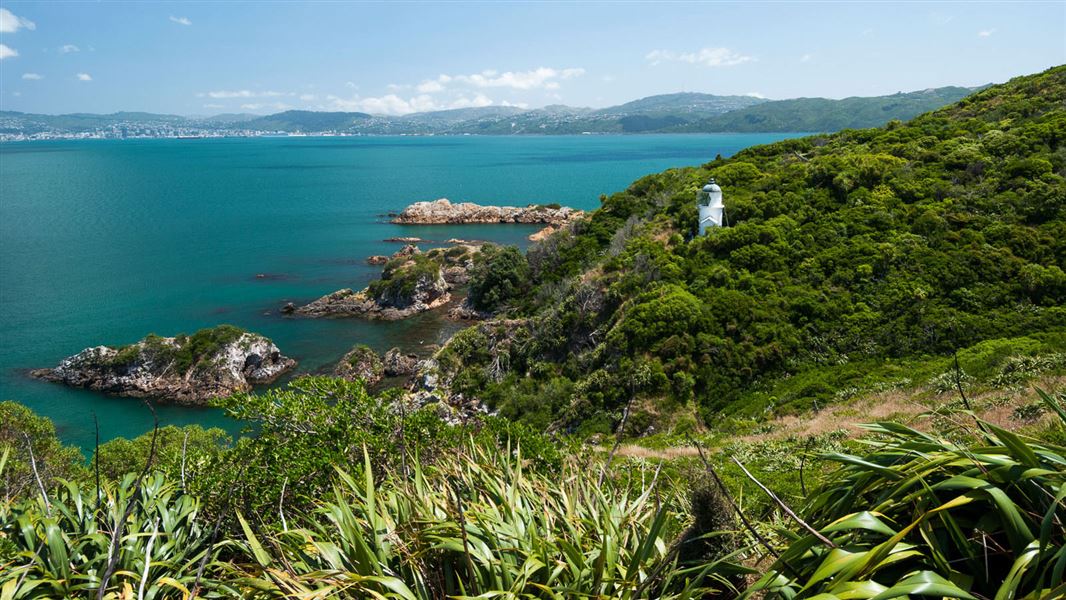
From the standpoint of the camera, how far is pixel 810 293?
1847 centimetres

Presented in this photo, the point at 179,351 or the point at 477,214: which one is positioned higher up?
the point at 477,214

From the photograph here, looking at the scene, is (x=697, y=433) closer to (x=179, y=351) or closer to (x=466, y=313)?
(x=466, y=313)

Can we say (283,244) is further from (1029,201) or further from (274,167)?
(274,167)

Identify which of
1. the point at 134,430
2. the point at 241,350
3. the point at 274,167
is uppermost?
the point at 274,167

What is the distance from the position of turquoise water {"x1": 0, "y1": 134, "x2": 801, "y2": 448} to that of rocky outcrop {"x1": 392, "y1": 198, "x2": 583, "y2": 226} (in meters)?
3.01

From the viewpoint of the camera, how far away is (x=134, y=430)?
2427 centimetres

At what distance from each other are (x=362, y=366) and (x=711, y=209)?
17181 millimetres

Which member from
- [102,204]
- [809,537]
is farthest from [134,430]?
[102,204]

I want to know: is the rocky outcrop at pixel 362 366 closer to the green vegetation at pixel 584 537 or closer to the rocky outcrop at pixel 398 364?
the rocky outcrop at pixel 398 364

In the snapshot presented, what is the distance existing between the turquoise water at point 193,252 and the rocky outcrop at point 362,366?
2191 mm

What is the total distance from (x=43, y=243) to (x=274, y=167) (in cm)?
9434

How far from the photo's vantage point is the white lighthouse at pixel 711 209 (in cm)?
2244

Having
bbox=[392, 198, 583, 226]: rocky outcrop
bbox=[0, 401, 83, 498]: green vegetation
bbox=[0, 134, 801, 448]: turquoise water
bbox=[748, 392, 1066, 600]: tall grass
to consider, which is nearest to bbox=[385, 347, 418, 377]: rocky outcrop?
bbox=[0, 134, 801, 448]: turquoise water

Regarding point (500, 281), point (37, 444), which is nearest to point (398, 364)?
point (500, 281)
